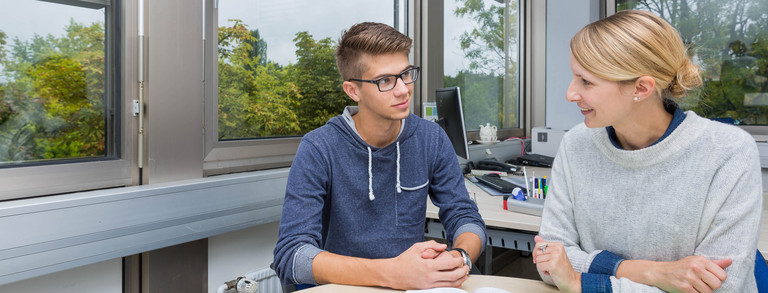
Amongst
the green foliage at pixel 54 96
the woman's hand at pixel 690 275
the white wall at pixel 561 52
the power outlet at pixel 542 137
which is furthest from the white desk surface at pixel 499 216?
the white wall at pixel 561 52

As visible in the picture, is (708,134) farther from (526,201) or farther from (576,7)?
(576,7)

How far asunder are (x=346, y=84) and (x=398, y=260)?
591 mm

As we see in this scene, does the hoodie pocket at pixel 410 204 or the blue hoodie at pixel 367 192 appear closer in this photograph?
the blue hoodie at pixel 367 192

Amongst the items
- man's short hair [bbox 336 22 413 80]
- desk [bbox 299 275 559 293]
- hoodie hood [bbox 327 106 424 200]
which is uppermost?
man's short hair [bbox 336 22 413 80]

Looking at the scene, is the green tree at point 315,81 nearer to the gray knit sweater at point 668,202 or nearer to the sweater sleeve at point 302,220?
the sweater sleeve at point 302,220

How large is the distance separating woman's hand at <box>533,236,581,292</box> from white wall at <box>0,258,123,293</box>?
127cm

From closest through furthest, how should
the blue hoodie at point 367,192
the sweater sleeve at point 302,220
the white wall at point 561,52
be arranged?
the sweater sleeve at point 302,220, the blue hoodie at point 367,192, the white wall at point 561,52

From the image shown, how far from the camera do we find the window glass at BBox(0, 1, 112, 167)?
4.44 ft

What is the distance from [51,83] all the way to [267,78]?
80 centimetres

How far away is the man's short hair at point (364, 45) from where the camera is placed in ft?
4.56

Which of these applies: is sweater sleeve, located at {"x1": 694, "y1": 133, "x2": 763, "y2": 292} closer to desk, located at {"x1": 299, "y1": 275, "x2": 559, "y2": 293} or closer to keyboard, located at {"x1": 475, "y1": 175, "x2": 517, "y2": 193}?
desk, located at {"x1": 299, "y1": 275, "x2": 559, "y2": 293}

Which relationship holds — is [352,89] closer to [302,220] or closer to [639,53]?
[302,220]

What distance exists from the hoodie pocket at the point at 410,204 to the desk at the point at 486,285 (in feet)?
1.17

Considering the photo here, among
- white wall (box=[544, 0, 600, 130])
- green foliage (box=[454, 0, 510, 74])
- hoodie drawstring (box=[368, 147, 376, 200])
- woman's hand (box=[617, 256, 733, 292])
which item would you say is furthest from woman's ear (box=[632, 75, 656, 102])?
white wall (box=[544, 0, 600, 130])
